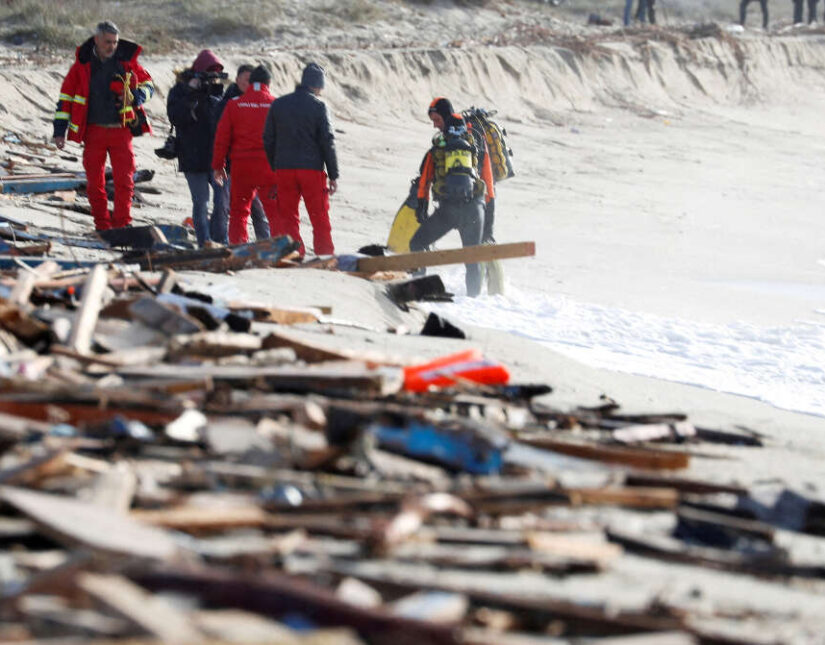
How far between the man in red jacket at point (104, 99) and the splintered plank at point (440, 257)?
7.57ft

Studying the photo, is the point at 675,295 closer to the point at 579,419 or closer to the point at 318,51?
the point at 579,419

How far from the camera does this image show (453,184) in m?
11.7

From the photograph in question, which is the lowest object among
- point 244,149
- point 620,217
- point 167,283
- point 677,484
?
point 620,217

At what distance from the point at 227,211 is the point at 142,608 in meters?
9.37

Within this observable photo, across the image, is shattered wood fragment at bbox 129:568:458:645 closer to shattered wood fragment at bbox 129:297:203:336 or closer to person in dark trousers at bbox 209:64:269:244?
shattered wood fragment at bbox 129:297:203:336

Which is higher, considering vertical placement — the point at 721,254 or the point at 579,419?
the point at 579,419

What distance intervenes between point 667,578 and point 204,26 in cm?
2936

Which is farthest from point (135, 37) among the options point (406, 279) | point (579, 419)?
point (579, 419)

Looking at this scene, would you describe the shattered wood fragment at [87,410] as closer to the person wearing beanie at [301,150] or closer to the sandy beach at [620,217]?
the sandy beach at [620,217]

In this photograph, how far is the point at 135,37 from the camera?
29.0 m

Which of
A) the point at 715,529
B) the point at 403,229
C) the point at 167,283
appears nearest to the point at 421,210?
the point at 403,229

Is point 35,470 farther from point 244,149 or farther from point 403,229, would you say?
point 403,229

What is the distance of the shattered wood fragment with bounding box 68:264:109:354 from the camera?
18.6ft

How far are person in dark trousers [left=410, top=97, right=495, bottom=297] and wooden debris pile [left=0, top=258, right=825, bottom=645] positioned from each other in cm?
570
